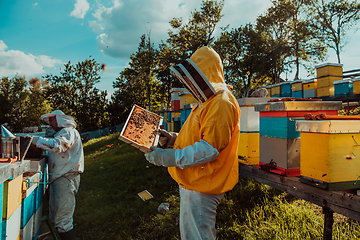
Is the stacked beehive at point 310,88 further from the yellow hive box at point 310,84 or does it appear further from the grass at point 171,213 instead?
the grass at point 171,213

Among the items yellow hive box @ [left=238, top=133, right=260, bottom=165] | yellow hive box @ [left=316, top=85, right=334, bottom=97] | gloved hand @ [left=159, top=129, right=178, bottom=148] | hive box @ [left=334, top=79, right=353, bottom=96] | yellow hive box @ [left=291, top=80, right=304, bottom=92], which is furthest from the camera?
yellow hive box @ [left=291, top=80, right=304, bottom=92]

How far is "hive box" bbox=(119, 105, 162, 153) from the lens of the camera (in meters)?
1.70

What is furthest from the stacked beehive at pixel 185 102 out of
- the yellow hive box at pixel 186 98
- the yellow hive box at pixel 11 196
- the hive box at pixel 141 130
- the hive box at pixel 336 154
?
the yellow hive box at pixel 11 196

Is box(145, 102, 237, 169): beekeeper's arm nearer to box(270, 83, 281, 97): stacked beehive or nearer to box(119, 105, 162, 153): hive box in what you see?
box(119, 105, 162, 153): hive box

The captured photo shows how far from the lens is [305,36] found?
15.6m

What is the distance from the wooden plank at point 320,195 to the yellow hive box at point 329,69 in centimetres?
758

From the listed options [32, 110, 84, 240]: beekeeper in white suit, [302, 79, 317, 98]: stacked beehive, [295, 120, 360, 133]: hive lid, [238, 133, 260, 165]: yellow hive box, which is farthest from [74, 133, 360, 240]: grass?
[302, 79, 317, 98]: stacked beehive

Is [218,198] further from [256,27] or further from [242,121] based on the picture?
[256,27]

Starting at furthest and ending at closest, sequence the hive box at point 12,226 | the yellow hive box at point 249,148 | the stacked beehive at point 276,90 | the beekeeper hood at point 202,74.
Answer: the stacked beehive at point 276,90
the yellow hive box at point 249,148
the hive box at point 12,226
the beekeeper hood at point 202,74

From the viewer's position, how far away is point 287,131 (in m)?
2.59

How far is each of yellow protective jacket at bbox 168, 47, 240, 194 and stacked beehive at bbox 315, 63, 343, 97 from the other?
859cm

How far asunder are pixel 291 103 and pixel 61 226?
11.5ft

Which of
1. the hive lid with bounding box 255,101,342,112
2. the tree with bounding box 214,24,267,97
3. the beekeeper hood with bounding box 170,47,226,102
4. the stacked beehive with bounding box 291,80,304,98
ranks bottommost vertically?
the hive lid with bounding box 255,101,342,112

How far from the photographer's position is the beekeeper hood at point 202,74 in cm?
157
